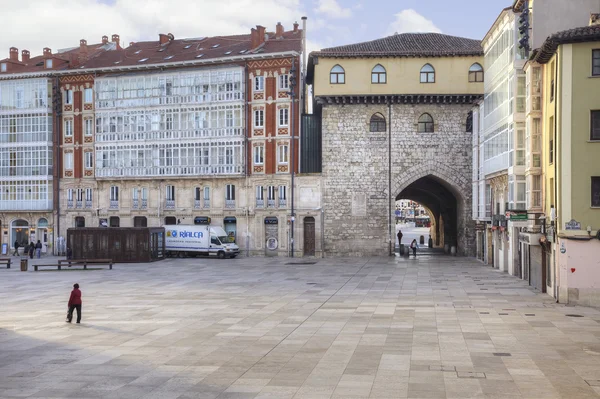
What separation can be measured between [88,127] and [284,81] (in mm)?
18738

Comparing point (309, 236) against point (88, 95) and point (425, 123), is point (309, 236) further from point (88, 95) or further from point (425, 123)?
point (88, 95)

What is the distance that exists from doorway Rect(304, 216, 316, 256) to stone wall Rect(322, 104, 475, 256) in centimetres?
143

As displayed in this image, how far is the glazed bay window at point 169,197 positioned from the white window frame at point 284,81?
503 inches

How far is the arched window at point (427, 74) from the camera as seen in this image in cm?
5675

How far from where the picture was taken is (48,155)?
6556 centimetres

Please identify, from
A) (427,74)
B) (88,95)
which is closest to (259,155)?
(427,74)

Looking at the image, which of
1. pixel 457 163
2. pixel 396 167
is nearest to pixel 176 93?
pixel 396 167

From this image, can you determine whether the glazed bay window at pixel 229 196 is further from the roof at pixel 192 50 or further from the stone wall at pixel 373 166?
the roof at pixel 192 50

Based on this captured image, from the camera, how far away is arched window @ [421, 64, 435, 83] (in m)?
56.8

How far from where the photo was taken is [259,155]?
6006 cm

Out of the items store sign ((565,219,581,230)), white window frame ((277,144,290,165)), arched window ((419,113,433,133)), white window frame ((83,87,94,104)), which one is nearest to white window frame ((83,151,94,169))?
white window frame ((83,87,94,104))

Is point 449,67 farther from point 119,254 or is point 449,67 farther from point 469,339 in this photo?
point 469,339

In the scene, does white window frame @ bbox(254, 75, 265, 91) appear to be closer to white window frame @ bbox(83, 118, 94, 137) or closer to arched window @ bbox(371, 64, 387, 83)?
arched window @ bbox(371, 64, 387, 83)

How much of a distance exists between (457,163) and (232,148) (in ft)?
59.6
